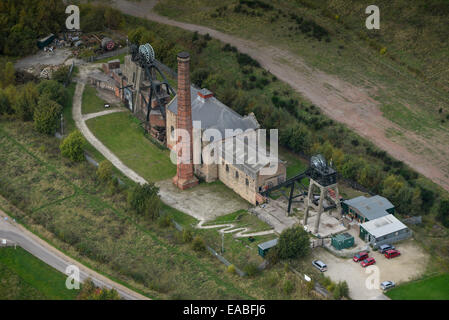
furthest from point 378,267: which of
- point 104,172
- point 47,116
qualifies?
point 47,116

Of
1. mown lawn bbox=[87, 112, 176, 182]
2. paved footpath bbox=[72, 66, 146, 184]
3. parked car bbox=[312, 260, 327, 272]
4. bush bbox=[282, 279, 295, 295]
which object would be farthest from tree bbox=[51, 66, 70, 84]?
bush bbox=[282, 279, 295, 295]

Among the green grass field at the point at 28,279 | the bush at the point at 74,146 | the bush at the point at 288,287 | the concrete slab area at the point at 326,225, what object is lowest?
the green grass field at the point at 28,279

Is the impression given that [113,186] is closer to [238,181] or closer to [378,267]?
[238,181]

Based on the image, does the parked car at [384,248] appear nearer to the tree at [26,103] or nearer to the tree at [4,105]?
the tree at [26,103]

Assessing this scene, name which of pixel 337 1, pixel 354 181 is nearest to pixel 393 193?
pixel 354 181

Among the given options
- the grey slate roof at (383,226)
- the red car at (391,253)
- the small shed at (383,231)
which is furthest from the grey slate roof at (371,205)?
the red car at (391,253)

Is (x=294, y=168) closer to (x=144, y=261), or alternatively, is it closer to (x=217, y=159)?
(x=217, y=159)
